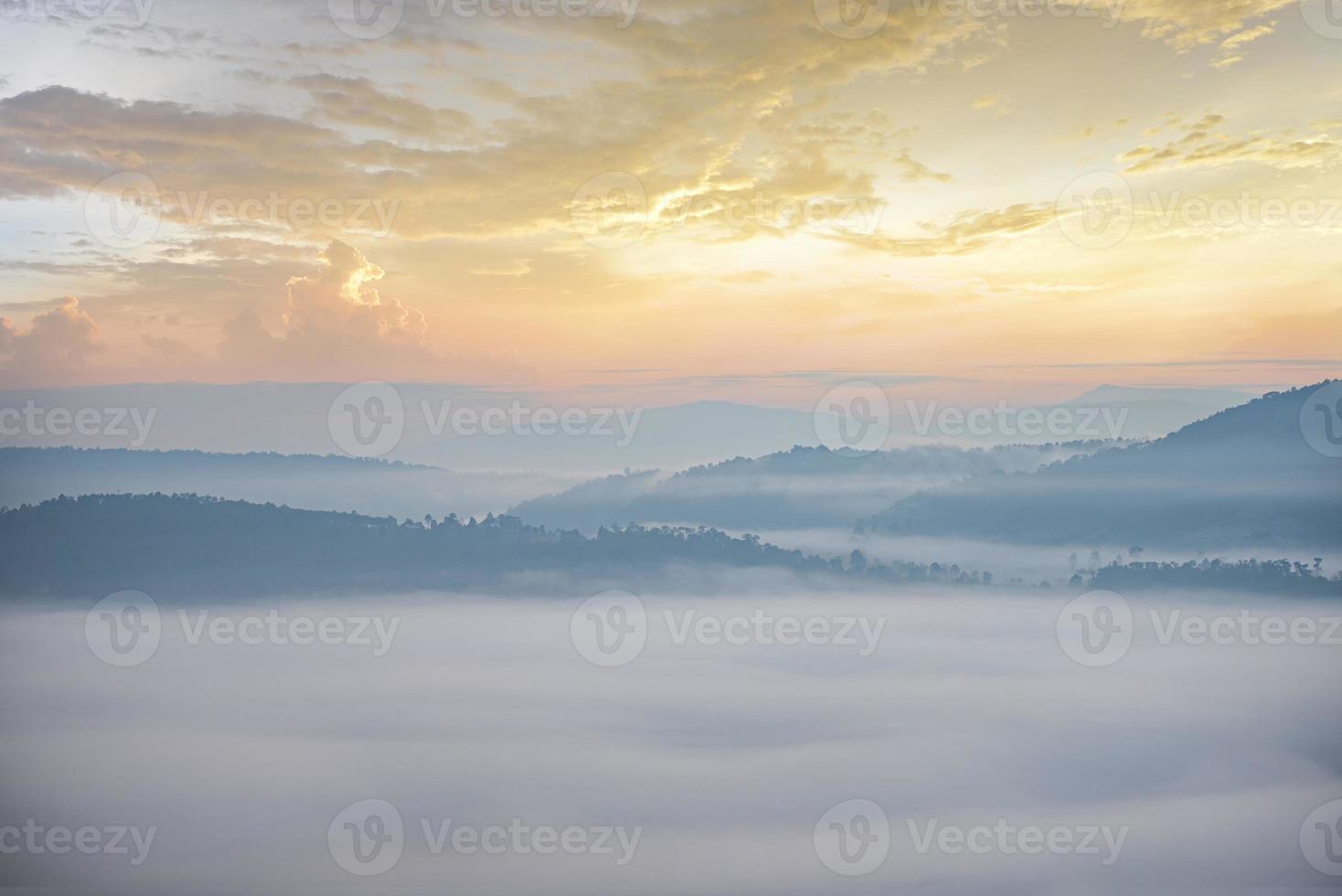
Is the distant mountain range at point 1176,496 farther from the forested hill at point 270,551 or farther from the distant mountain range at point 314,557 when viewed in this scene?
the forested hill at point 270,551

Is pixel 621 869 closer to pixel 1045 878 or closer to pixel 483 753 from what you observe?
pixel 483 753

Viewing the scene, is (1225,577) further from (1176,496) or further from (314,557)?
(314,557)

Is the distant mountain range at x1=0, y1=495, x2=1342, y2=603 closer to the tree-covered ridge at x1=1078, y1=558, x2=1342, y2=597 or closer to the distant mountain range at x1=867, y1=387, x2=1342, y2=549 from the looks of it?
the tree-covered ridge at x1=1078, y1=558, x2=1342, y2=597

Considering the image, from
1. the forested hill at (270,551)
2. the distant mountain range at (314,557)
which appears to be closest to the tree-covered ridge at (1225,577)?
the distant mountain range at (314,557)

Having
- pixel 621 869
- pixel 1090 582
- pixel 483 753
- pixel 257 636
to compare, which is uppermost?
pixel 257 636

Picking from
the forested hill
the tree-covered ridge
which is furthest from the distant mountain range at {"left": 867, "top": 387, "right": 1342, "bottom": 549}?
the forested hill

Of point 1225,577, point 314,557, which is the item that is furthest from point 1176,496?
point 314,557

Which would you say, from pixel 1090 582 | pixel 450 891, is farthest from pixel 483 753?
pixel 1090 582
